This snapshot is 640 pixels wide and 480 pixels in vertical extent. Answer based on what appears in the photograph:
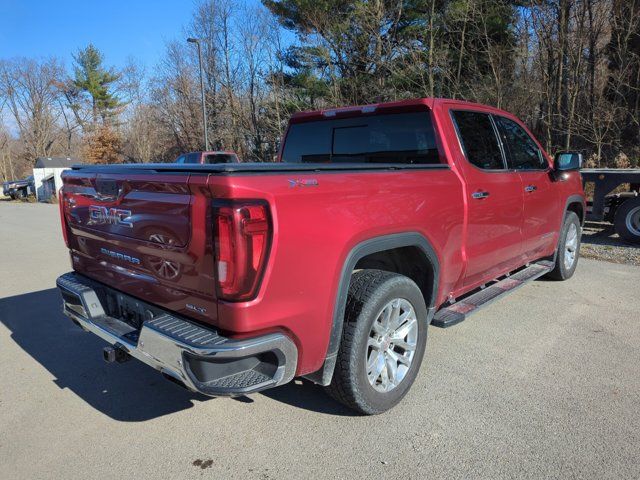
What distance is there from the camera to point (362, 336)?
272 centimetres

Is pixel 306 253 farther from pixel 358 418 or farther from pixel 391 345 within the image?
pixel 358 418

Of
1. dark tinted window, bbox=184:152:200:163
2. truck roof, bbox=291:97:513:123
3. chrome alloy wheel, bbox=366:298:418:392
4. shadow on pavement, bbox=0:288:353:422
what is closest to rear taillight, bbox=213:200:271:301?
chrome alloy wheel, bbox=366:298:418:392

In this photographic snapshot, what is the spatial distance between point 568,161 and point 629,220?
4619 millimetres

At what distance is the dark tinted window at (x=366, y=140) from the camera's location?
3803 millimetres

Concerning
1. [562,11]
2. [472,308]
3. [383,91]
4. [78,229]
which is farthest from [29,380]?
[383,91]

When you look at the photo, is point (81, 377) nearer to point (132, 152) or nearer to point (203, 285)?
point (203, 285)

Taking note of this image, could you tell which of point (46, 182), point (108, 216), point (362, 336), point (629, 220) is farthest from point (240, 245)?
point (46, 182)

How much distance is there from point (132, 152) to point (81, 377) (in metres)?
43.0

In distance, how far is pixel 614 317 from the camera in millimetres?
4742

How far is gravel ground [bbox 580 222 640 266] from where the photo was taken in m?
7.45

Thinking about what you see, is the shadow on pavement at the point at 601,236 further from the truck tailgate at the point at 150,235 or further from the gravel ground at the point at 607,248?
the truck tailgate at the point at 150,235

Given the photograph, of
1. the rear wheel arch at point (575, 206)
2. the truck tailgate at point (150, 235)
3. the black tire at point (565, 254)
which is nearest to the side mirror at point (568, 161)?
the rear wheel arch at point (575, 206)

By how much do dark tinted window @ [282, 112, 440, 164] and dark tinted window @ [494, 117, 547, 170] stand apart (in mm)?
1072

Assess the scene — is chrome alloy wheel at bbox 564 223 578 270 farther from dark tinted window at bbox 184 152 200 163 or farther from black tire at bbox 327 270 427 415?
dark tinted window at bbox 184 152 200 163
